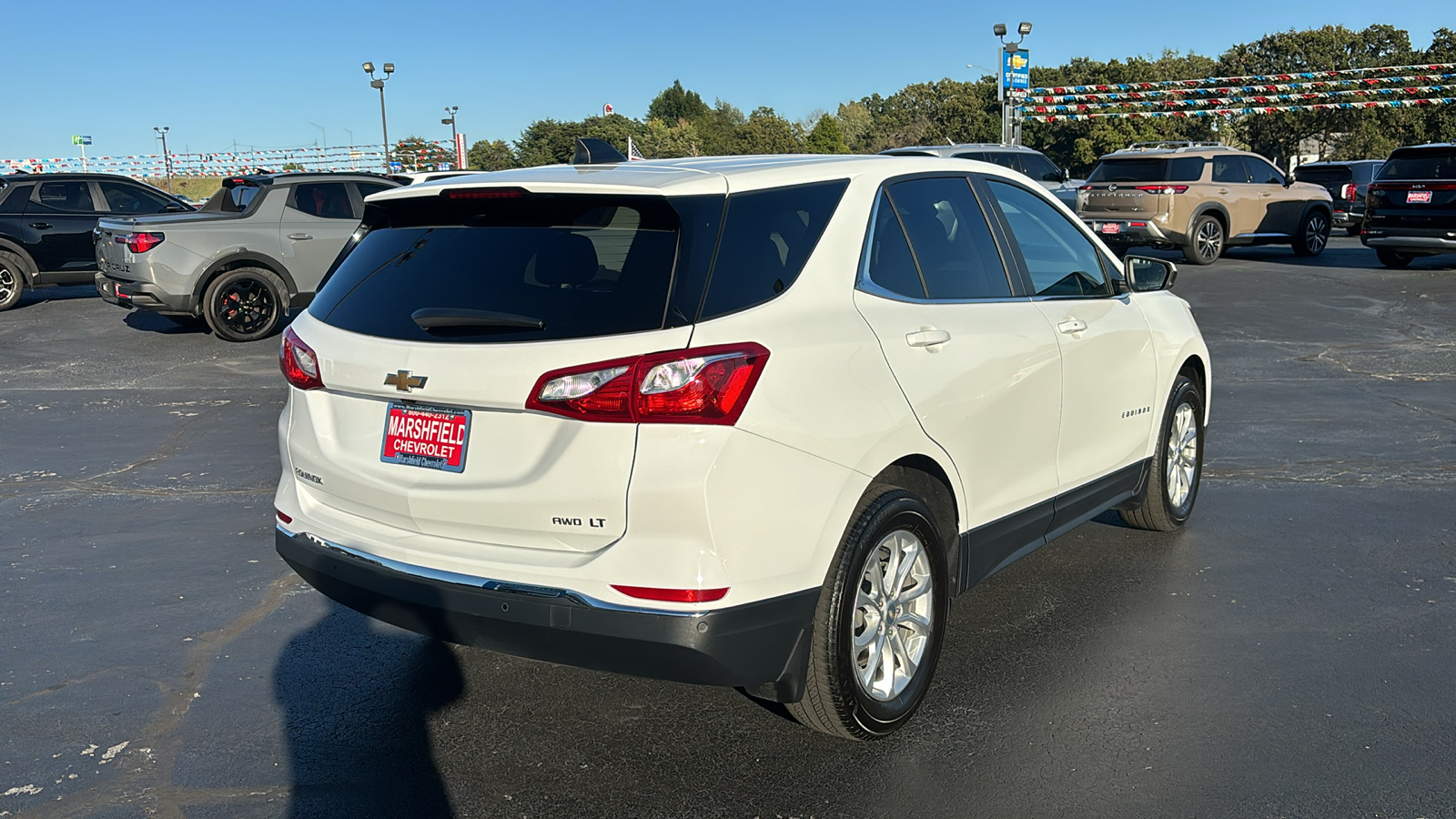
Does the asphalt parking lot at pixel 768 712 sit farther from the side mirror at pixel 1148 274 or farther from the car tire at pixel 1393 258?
the car tire at pixel 1393 258

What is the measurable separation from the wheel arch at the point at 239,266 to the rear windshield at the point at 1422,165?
15135mm

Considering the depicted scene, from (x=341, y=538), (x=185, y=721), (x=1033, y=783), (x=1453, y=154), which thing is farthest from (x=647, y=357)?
(x=1453, y=154)

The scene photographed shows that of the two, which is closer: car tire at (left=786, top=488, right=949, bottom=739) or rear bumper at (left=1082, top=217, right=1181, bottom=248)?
car tire at (left=786, top=488, right=949, bottom=739)

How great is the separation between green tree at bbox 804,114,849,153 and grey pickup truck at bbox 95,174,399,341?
68352mm

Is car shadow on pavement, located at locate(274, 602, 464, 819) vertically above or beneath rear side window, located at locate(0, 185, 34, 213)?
beneath

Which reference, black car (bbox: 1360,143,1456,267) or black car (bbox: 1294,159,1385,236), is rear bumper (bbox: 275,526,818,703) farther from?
black car (bbox: 1294,159,1385,236)

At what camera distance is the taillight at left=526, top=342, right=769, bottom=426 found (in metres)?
2.97

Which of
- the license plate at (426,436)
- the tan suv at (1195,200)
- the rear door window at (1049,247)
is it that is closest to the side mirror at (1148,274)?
the rear door window at (1049,247)

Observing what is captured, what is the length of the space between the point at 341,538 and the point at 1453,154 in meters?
17.7

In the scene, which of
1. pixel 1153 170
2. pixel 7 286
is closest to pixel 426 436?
pixel 7 286

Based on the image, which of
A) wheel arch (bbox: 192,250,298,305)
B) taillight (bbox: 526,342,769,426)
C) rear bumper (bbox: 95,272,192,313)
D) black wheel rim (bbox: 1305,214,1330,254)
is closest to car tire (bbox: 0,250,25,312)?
rear bumper (bbox: 95,272,192,313)

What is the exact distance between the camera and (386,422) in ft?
11.2

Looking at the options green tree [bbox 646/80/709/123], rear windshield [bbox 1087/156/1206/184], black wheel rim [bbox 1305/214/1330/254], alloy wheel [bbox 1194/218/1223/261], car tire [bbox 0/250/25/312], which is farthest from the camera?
green tree [bbox 646/80/709/123]

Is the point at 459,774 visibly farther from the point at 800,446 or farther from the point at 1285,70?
the point at 1285,70
